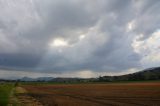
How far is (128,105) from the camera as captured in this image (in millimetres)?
31562

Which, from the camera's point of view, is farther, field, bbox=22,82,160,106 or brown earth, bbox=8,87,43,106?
brown earth, bbox=8,87,43,106

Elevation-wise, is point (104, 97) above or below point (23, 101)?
above

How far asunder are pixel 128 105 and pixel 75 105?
229 inches

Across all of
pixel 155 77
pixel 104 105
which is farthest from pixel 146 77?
pixel 104 105

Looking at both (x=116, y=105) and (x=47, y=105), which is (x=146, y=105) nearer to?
(x=116, y=105)

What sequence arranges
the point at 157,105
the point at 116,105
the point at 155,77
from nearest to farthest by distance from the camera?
the point at 157,105, the point at 116,105, the point at 155,77

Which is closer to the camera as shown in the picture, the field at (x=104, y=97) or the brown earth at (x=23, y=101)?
the field at (x=104, y=97)

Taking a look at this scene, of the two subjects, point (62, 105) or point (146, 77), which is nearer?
point (62, 105)

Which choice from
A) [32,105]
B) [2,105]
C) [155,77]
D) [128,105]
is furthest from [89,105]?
[155,77]

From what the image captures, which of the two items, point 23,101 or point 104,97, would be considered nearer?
point 23,101

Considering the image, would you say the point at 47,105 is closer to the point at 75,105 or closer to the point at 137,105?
the point at 75,105

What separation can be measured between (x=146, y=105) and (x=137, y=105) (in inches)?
36.7

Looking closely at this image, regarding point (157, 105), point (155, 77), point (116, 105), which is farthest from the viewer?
point (155, 77)

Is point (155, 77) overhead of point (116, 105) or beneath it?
overhead
